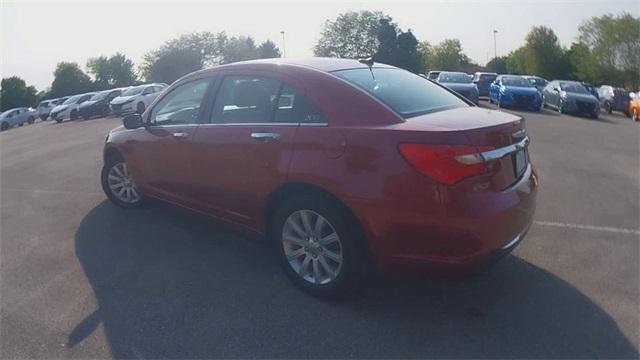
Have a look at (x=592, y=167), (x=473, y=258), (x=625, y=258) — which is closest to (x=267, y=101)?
(x=473, y=258)

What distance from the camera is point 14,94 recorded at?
6281 cm

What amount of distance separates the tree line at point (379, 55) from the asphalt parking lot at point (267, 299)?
42265mm

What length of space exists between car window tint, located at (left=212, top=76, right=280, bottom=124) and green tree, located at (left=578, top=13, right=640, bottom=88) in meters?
50.2

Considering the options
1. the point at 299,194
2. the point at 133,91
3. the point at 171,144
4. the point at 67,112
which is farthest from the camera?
the point at 67,112

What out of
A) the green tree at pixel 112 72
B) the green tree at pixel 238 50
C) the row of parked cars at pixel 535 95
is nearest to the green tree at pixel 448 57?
the green tree at pixel 238 50

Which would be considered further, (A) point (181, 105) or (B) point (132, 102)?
(B) point (132, 102)

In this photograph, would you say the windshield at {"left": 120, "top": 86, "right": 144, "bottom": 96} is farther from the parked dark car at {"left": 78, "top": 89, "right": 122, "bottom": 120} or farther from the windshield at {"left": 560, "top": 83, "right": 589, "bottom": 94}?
the windshield at {"left": 560, "top": 83, "right": 589, "bottom": 94}

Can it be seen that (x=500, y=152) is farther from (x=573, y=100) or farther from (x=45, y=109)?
(x=45, y=109)

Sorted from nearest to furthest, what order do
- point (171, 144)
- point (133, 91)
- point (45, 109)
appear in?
point (171, 144)
point (133, 91)
point (45, 109)

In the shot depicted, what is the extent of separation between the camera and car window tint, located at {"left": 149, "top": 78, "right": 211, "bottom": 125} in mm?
4422

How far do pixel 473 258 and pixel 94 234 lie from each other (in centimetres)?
391

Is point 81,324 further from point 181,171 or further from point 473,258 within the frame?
point 473,258

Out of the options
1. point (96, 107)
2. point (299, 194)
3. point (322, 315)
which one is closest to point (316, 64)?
point (299, 194)

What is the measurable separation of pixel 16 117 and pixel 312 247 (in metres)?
38.5
